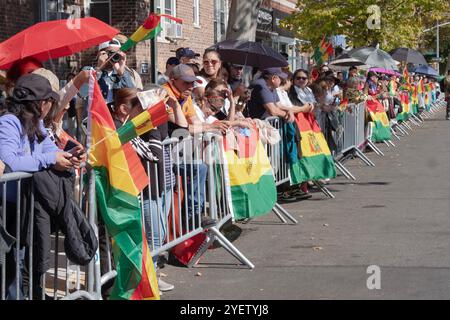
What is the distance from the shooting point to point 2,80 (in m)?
8.29

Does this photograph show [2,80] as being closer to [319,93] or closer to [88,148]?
[88,148]

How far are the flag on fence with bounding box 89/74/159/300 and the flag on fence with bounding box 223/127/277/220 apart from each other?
2.61 metres

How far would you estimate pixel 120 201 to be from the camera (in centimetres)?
641

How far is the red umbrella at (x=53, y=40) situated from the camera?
7258 mm

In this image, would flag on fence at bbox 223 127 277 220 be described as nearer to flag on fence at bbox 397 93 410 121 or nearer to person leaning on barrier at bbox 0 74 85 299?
person leaning on barrier at bbox 0 74 85 299

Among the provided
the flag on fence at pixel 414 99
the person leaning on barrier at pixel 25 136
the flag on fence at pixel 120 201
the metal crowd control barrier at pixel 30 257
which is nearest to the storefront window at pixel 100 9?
the flag on fence at pixel 414 99

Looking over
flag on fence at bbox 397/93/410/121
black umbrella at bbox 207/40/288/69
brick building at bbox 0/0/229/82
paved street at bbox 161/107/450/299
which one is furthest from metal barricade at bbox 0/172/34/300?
flag on fence at bbox 397/93/410/121

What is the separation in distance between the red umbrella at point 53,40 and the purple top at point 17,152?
4.86 ft

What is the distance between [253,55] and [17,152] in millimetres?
7499

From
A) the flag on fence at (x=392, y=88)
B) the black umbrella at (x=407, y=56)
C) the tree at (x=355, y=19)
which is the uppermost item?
the tree at (x=355, y=19)

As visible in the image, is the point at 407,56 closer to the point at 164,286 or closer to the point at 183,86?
the point at 183,86

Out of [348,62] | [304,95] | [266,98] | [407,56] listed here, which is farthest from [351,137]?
[407,56]

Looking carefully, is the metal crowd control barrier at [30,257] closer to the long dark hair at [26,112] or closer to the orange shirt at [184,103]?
the long dark hair at [26,112]

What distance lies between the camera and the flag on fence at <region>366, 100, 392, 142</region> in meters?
20.2
